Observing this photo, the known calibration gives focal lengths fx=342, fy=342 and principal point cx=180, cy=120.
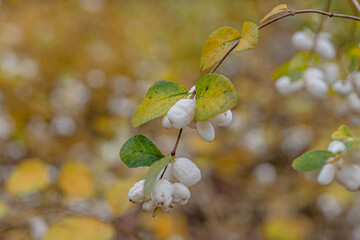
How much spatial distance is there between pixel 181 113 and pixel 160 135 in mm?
1428

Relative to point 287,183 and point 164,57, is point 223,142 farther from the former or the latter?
point 164,57

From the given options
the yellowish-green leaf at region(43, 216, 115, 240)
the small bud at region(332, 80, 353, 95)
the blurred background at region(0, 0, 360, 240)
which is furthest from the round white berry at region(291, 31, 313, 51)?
the yellowish-green leaf at region(43, 216, 115, 240)

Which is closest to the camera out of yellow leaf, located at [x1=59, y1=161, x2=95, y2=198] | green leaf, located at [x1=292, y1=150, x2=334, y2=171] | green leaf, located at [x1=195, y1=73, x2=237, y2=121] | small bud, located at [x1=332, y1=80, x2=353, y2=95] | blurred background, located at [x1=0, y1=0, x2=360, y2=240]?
green leaf, located at [x1=195, y1=73, x2=237, y2=121]

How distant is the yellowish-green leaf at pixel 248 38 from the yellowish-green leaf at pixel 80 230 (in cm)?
57

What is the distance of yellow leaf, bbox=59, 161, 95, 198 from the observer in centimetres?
104

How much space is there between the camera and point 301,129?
1.77 metres

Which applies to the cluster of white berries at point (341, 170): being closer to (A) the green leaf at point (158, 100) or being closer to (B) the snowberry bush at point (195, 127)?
(B) the snowberry bush at point (195, 127)

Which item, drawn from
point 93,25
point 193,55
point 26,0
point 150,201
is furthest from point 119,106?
point 150,201

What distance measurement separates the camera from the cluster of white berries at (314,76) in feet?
2.35

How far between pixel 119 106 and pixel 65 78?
350 millimetres

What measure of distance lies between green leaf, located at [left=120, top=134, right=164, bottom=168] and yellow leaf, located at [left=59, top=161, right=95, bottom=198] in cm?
62

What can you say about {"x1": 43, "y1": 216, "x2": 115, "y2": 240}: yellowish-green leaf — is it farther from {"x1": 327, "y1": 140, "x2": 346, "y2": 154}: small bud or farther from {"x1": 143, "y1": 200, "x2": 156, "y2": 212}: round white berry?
{"x1": 327, "y1": 140, "x2": 346, "y2": 154}: small bud

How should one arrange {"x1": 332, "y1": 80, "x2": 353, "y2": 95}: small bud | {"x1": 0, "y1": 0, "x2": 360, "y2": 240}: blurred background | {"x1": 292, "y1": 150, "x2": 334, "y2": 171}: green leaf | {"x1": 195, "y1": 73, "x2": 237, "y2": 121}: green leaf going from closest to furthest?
{"x1": 195, "y1": 73, "x2": 237, "y2": 121}: green leaf
{"x1": 292, "y1": 150, "x2": 334, "y2": 171}: green leaf
{"x1": 332, "y1": 80, "x2": 353, "y2": 95}: small bud
{"x1": 0, "y1": 0, "x2": 360, "y2": 240}: blurred background

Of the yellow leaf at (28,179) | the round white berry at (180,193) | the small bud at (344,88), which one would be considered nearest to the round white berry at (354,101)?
the small bud at (344,88)
